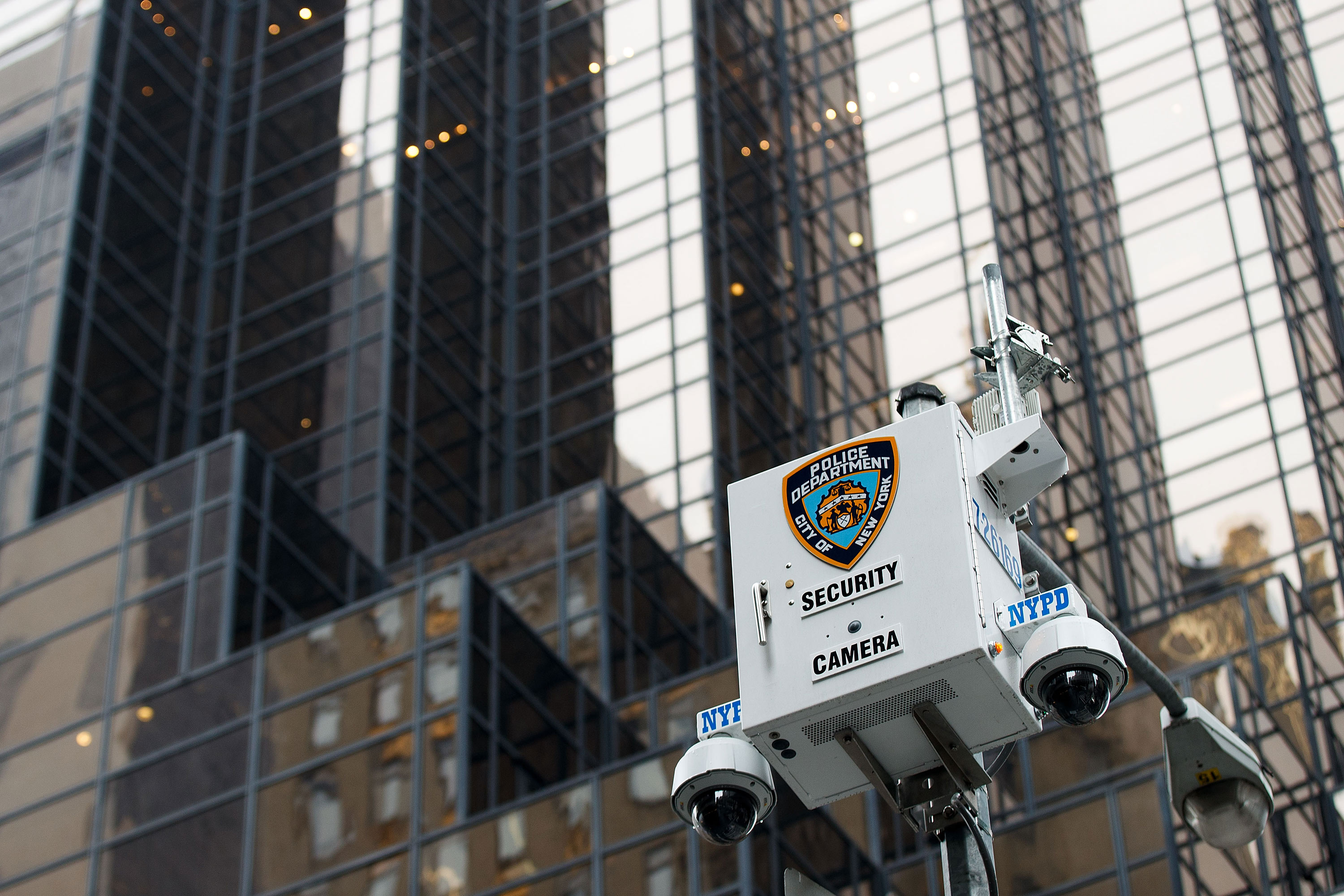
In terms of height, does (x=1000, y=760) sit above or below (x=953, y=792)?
above

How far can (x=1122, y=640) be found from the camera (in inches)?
261

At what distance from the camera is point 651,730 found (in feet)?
105

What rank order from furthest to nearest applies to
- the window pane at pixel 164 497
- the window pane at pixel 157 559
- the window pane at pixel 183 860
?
1. the window pane at pixel 164 497
2. the window pane at pixel 157 559
3. the window pane at pixel 183 860

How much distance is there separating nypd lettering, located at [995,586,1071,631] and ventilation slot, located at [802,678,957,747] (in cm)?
34

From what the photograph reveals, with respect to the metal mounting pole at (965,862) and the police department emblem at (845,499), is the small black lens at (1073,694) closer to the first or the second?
the metal mounting pole at (965,862)

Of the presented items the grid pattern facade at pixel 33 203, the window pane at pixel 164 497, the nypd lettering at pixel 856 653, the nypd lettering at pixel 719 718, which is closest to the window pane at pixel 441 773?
the window pane at pixel 164 497

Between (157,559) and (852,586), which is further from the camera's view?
(157,559)

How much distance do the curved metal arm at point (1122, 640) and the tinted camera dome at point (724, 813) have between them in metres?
1.42

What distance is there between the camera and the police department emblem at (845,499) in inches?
259

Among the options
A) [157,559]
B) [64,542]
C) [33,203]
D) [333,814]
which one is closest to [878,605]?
[333,814]

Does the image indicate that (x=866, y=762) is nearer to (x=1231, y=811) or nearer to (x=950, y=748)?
(x=950, y=748)

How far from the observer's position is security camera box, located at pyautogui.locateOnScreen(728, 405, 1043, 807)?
20.1 feet

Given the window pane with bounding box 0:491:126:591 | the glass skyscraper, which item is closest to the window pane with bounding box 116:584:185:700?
the glass skyscraper

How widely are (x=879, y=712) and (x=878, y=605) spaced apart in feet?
1.19
